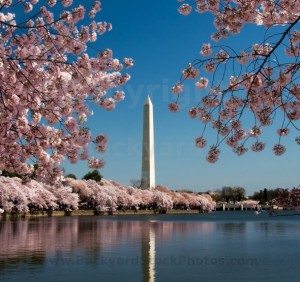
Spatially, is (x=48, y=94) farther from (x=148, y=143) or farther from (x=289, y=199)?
(x=148, y=143)

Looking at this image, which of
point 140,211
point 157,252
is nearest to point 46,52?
point 157,252

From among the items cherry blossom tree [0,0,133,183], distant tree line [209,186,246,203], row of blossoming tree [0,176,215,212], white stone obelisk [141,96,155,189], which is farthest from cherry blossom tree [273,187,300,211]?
distant tree line [209,186,246,203]

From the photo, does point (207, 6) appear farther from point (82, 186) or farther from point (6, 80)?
point (82, 186)

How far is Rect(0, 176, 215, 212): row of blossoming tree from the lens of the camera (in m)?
58.5

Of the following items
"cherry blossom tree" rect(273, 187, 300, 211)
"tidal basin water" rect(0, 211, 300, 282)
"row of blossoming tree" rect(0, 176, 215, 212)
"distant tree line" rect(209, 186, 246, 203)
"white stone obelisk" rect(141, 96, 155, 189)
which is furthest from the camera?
"distant tree line" rect(209, 186, 246, 203)

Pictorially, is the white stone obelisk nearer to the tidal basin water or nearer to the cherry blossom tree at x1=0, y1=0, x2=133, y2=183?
the tidal basin water

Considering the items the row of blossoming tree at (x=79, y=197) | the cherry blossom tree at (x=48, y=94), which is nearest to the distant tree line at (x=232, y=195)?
the row of blossoming tree at (x=79, y=197)

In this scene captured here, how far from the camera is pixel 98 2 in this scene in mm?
9273

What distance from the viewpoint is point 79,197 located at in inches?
3135

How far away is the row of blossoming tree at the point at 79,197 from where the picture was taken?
58541 millimetres

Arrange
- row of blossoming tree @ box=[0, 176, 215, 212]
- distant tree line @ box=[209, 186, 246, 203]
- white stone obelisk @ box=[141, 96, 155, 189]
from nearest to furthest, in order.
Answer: row of blossoming tree @ box=[0, 176, 215, 212]
white stone obelisk @ box=[141, 96, 155, 189]
distant tree line @ box=[209, 186, 246, 203]

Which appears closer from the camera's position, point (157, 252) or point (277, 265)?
point (277, 265)

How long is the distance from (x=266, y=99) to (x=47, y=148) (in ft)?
12.5

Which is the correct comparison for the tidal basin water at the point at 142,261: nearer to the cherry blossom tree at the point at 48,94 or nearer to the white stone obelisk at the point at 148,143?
the cherry blossom tree at the point at 48,94
